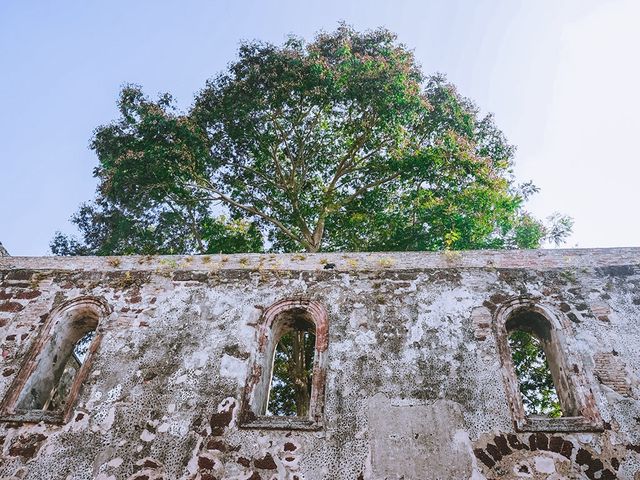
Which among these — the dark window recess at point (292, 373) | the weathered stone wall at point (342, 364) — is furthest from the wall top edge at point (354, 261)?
the dark window recess at point (292, 373)

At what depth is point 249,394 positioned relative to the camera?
550cm

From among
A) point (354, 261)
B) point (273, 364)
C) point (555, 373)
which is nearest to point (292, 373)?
point (273, 364)

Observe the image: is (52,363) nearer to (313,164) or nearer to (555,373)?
(555,373)

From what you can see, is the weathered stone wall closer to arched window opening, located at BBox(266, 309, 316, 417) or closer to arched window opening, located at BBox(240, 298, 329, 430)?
arched window opening, located at BBox(240, 298, 329, 430)

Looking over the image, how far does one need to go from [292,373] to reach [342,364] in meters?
5.98

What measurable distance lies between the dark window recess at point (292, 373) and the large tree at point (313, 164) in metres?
2.47

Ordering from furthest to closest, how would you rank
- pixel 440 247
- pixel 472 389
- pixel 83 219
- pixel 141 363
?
pixel 83 219 < pixel 440 247 < pixel 141 363 < pixel 472 389

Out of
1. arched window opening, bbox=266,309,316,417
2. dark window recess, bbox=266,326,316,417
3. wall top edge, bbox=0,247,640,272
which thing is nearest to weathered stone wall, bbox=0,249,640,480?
wall top edge, bbox=0,247,640,272

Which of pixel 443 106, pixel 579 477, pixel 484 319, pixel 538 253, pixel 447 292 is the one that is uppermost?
pixel 443 106

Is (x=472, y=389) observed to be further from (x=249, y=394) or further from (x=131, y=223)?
(x=131, y=223)

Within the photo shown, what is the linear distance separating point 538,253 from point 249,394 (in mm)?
4235

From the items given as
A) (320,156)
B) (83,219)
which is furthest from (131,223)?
(320,156)

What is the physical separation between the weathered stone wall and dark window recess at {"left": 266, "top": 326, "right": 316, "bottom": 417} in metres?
5.06

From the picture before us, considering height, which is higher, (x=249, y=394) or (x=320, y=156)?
(x=320, y=156)
